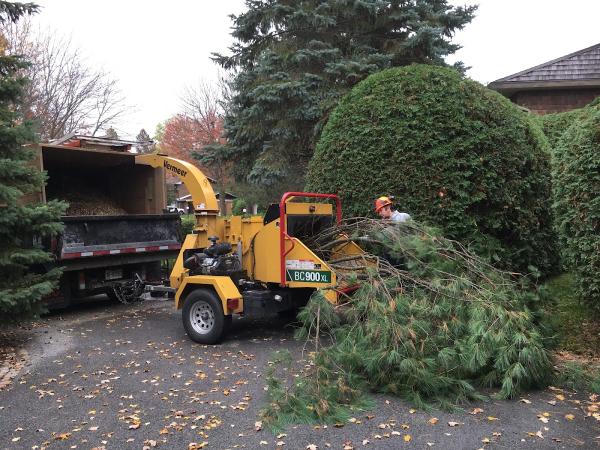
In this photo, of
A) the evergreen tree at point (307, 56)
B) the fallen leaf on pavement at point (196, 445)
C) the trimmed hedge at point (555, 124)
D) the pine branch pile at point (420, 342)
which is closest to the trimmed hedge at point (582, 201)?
the pine branch pile at point (420, 342)

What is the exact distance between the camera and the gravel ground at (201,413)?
396 centimetres

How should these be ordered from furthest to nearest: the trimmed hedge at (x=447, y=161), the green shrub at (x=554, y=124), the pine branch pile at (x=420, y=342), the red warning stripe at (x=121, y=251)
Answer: the green shrub at (x=554, y=124) < the red warning stripe at (x=121, y=251) < the trimmed hedge at (x=447, y=161) < the pine branch pile at (x=420, y=342)

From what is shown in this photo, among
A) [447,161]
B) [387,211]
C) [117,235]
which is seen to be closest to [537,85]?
[447,161]

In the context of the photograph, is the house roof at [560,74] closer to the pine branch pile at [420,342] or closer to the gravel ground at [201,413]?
the pine branch pile at [420,342]

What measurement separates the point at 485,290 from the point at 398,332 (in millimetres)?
1169

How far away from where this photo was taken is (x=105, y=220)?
9.15m

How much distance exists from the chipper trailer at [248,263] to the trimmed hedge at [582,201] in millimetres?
2565

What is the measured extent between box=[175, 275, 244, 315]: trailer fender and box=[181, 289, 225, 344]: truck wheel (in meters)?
0.12

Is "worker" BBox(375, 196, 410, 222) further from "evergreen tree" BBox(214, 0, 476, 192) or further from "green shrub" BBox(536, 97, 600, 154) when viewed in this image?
"evergreen tree" BBox(214, 0, 476, 192)

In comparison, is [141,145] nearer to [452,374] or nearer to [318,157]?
[318,157]

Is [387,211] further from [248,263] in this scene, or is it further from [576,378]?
[576,378]

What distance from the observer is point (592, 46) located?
16234mm

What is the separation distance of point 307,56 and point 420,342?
11.5 m

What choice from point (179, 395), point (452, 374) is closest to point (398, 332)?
point (452, 374)
